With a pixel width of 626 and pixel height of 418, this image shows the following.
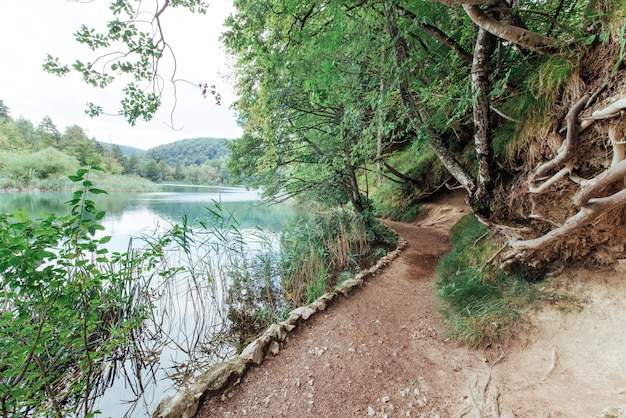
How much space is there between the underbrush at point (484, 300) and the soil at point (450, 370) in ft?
0.29

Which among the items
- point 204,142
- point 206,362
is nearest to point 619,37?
point 206,362

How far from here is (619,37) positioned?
4.26 feet

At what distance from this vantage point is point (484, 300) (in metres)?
2.02

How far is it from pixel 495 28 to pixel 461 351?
2.42 metres

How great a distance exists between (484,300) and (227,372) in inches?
87.2

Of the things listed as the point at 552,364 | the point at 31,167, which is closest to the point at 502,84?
the point at 552,364

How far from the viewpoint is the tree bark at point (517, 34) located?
1583 millimetres

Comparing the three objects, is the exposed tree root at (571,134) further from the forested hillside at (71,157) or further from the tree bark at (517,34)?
the forested hillside at (71,157)

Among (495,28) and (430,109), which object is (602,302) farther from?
(430,109)

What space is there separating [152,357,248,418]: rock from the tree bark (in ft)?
10.1

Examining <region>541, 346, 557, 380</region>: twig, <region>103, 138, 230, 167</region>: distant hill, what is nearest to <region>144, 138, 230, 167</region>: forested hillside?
<region>103, 138, 230, 167</region>: distant hill

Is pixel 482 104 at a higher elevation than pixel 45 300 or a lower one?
→ higher

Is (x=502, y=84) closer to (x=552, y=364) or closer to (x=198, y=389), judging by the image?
(x=552, y=364)

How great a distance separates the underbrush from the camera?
5.71 ft
